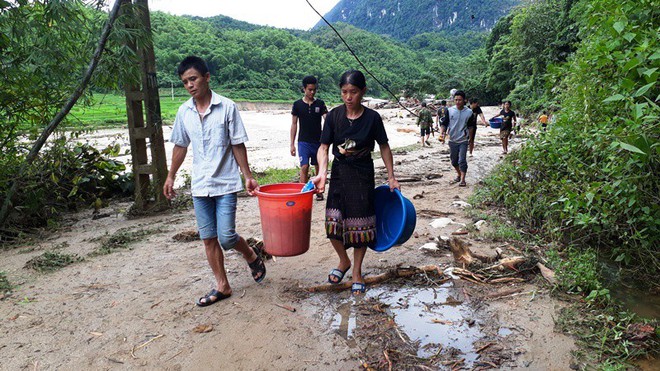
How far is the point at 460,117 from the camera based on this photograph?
816 centimetres

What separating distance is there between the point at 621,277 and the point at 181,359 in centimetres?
366

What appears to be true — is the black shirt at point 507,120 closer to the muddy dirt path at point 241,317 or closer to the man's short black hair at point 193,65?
the muddy dirt path at point 241,317

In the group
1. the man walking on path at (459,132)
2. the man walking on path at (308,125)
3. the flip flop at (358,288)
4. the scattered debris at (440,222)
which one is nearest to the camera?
the flip flop at (358,288)

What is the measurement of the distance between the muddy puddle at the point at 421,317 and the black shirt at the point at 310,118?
3333 mm

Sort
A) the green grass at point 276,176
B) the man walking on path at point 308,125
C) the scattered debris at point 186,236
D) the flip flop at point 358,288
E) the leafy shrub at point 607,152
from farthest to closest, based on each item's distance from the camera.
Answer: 1. the green grass at point 276,176
2. the man walking on path at point 308,125
3. the scattered debris at point 186,236
4. the flip flop at point 358,288
5. the leafy shrub at point 607,152

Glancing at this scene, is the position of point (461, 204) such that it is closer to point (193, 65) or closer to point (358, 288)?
point (358, 288)

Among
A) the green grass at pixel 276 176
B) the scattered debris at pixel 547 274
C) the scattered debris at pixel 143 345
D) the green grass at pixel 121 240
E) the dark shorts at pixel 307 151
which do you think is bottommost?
the green grass at pixel 276 176

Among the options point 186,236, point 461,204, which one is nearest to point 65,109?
point 186,236

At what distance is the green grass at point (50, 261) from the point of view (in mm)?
4594

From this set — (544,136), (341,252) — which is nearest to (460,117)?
(544,136)

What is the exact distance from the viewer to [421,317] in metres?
3.37

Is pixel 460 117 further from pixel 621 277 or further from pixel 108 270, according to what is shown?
pixel 108 270

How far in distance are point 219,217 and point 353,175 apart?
1.10 m

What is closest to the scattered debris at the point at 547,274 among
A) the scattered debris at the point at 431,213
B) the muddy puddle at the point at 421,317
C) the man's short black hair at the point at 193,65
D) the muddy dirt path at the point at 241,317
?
the muddy dirt path at the point at 241,317
